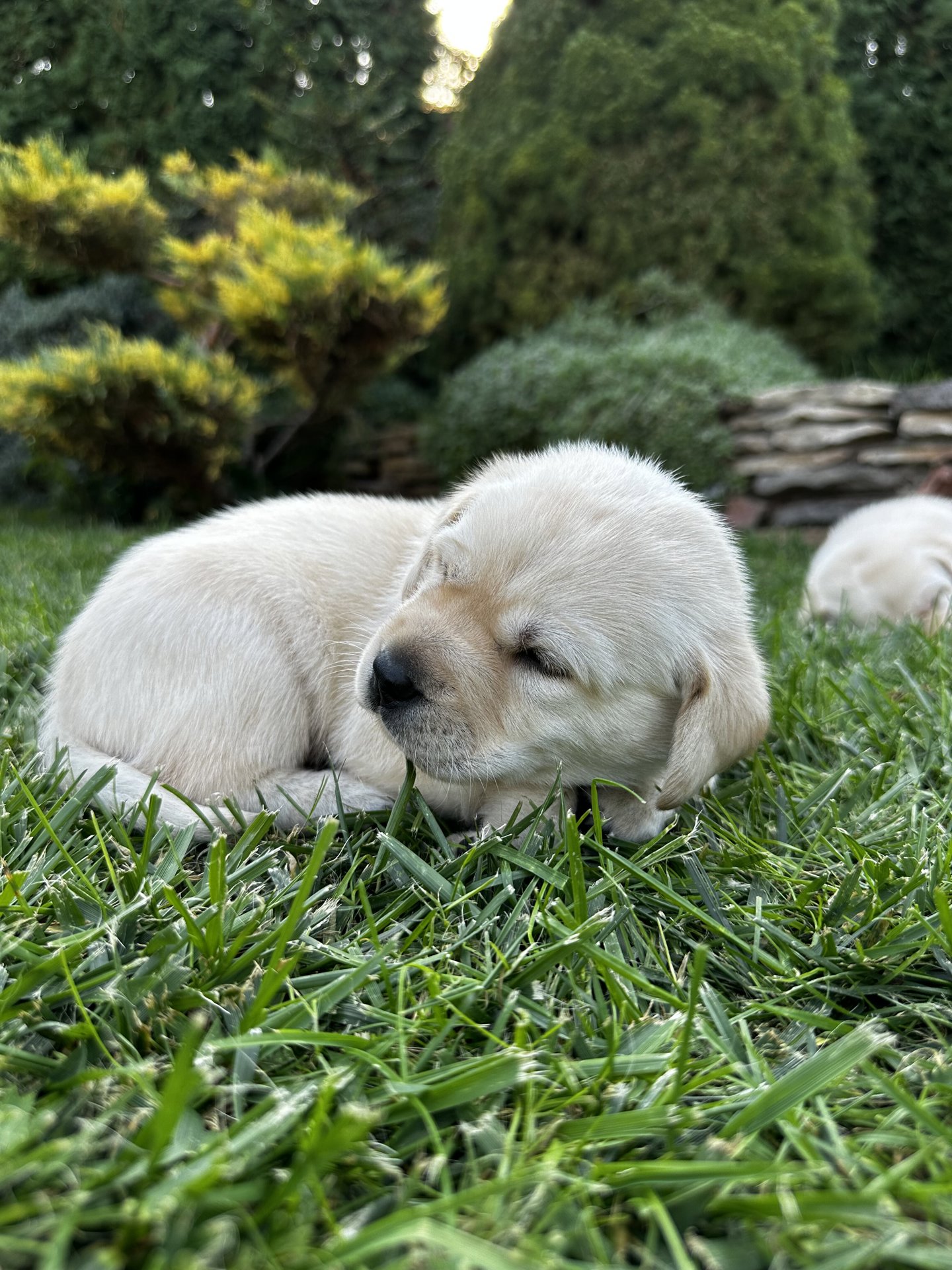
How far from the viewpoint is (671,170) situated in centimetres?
819

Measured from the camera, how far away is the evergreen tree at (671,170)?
8.10 metres

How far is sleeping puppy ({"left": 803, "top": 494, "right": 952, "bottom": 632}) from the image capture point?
4.67 meters

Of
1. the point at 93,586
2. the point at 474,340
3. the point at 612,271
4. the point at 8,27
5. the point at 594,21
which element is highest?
the point at 594,21

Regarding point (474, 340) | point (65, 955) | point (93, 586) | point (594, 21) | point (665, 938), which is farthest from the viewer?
point (474, 340)

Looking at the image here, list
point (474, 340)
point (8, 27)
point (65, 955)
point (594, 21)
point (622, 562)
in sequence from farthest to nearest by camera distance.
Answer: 1. point (474, 340)
2. point (594, 21)
3. point (8, 27)
4. point (622, 562)
5. point (65, 955)

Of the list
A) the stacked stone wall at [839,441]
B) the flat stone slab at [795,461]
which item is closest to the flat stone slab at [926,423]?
the stacked stone wall at [839,441]

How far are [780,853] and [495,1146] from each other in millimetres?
1170

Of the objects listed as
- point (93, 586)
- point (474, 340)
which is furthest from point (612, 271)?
point (93, 586)

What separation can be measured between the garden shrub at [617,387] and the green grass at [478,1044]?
4.86 m

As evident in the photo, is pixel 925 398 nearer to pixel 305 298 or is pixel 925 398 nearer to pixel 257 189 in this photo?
pixel 305 298

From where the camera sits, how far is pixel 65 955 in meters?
1.36

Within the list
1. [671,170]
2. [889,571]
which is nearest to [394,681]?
[889,571]

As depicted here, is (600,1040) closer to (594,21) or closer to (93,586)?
(93,586)

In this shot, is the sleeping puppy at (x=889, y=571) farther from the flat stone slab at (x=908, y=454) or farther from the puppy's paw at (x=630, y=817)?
the puppy's paw at (x=630, y=817)
